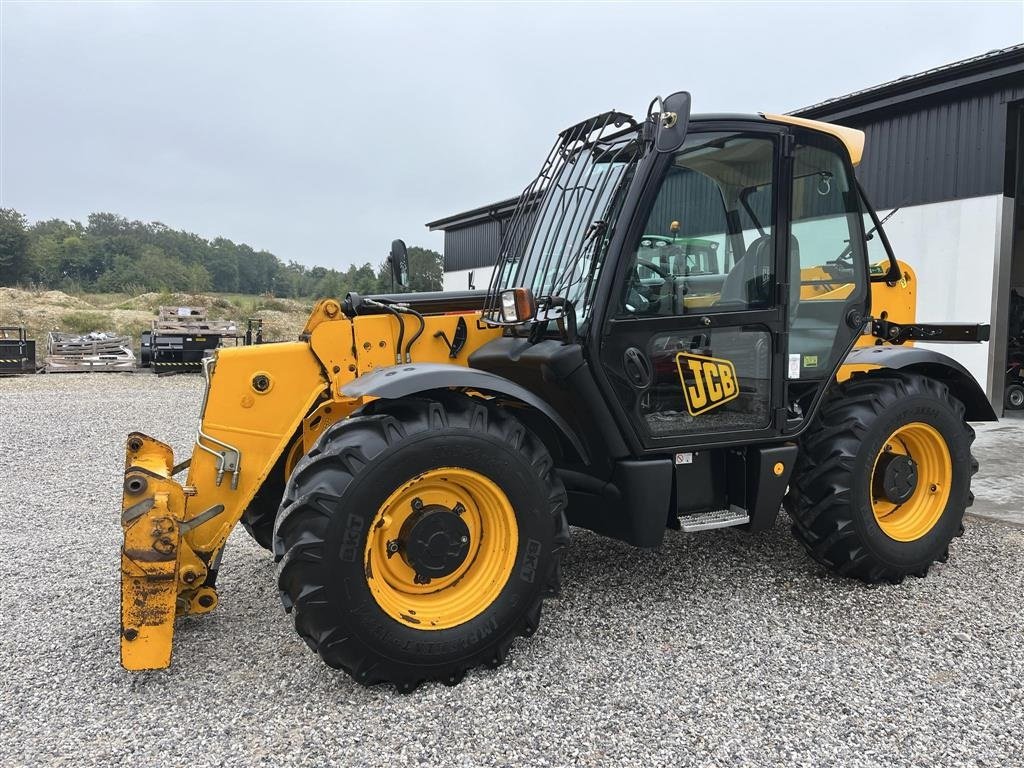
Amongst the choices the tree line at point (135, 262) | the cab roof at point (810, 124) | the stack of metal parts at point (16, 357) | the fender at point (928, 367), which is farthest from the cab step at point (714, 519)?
the tree line at point (135, 262)

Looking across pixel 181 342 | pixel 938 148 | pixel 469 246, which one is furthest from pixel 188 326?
pixel 938 148

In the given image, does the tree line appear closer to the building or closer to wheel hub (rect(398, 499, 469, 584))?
the building

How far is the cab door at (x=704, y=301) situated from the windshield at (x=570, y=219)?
0.54ft

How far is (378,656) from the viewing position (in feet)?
9.16

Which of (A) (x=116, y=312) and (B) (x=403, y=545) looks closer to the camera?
(B) (x=403, y=545)

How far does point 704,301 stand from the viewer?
347 centimetres

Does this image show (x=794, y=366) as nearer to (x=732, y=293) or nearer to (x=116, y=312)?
(x=732, y=293)

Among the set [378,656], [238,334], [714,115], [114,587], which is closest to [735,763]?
[378,656]

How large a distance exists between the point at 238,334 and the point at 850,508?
1839cm

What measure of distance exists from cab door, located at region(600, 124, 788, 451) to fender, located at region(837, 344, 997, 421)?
2.55ft

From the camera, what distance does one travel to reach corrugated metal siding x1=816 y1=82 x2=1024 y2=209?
32.4 ft

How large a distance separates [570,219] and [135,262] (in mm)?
64412

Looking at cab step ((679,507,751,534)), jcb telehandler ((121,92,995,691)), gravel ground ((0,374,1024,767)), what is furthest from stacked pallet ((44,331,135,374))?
cab step ((679,507,751,534))

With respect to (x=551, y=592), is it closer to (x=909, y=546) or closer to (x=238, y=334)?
(x=909, y=546)
